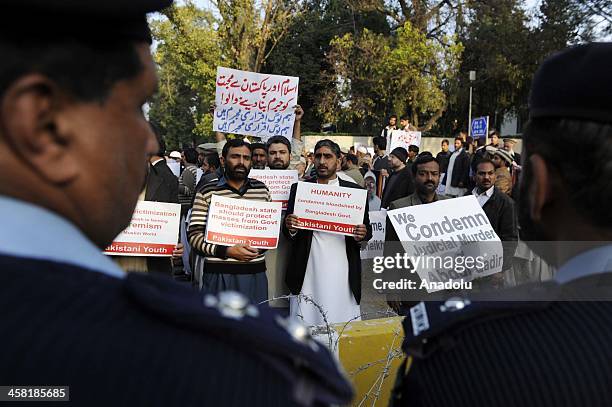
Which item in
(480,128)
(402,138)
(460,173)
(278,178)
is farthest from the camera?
(480,128)

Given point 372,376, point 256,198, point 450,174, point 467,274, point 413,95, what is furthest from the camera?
point 413,95

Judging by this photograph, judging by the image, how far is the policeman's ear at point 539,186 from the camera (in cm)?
108

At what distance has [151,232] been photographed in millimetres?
4004

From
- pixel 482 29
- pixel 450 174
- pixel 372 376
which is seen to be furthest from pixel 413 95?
pixel 372 376

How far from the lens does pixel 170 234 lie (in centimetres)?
407

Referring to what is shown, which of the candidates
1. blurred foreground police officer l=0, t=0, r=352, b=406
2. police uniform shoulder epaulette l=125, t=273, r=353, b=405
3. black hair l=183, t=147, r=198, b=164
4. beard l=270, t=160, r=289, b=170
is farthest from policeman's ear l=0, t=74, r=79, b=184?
black hair l=183, t=147, r=198, b=164

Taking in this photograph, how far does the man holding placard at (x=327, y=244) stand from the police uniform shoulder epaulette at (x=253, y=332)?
12.7 feet

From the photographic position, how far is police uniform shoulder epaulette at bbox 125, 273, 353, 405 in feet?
2.29

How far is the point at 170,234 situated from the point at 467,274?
1999 mm

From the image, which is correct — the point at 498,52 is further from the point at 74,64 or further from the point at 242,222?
the point at 74,64

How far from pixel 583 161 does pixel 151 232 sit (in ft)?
11.0

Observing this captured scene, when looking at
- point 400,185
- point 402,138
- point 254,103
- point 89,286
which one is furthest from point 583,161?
point 402,138

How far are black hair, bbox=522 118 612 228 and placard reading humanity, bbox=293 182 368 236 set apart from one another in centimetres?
355

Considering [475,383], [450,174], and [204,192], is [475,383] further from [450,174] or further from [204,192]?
[450,174]
